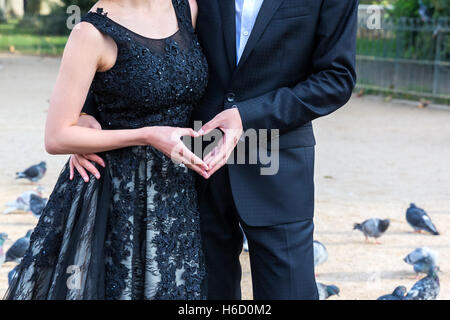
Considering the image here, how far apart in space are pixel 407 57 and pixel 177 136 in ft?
44.6

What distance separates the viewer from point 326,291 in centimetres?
491

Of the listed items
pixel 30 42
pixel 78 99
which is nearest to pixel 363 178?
pixel 78 99

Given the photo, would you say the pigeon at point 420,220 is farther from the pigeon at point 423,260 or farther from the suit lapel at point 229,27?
the suit lapel at point 229,27

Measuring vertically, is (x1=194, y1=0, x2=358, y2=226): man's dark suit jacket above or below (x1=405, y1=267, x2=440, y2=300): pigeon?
above

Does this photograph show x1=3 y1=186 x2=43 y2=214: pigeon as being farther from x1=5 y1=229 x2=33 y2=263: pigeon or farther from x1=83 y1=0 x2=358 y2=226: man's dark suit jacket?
x1=83 y1=0 x2=358 y2=226: man's dark suit jacket

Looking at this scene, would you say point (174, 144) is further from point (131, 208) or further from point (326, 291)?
point (326, 291)

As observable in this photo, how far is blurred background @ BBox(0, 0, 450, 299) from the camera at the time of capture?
605cm

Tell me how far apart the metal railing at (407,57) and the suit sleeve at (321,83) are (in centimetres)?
1246

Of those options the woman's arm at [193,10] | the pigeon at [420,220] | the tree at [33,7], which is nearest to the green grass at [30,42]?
the tree at [33,7]

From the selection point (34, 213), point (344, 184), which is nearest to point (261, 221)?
point (34, 213)

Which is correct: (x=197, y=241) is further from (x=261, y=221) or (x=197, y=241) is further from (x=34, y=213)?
(x=34, y=213)

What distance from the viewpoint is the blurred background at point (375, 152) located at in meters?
6.05

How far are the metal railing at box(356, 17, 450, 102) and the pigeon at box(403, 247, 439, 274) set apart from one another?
966cm

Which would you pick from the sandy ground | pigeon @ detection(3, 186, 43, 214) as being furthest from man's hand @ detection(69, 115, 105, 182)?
pigeon @ detection(3, 186, 43, 214)
